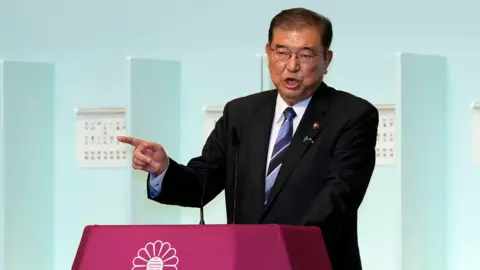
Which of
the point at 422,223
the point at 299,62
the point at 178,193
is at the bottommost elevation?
the point at 422,223

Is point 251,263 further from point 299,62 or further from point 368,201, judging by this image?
point 368,201

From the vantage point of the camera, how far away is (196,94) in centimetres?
516

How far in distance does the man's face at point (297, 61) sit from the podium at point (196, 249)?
1.97ft

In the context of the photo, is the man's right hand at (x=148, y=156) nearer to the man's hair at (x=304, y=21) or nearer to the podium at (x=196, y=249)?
the podium at (x=196, y=249)

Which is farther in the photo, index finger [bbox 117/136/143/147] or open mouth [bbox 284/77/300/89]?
open mouth [bbox 284/77/300/89]

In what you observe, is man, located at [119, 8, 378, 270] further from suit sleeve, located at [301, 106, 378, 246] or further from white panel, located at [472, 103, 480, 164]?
white panel, located at [472, 103, 480, 164]

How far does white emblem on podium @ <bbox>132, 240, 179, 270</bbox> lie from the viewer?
73.7 inches

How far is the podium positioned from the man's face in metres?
0.60

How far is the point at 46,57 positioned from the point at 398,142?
6.61 ft

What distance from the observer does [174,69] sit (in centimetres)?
516

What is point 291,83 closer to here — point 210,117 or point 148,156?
point 148,156

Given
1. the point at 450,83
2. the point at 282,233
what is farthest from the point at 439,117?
the point at 282,233

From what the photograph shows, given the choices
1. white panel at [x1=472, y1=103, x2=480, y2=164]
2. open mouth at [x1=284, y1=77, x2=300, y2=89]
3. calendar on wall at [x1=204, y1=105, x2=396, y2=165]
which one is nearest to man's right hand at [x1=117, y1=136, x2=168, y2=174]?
open mouth at [x1=284, y1=77, x2=300, y2=89]

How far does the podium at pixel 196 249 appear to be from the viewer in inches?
73.5
